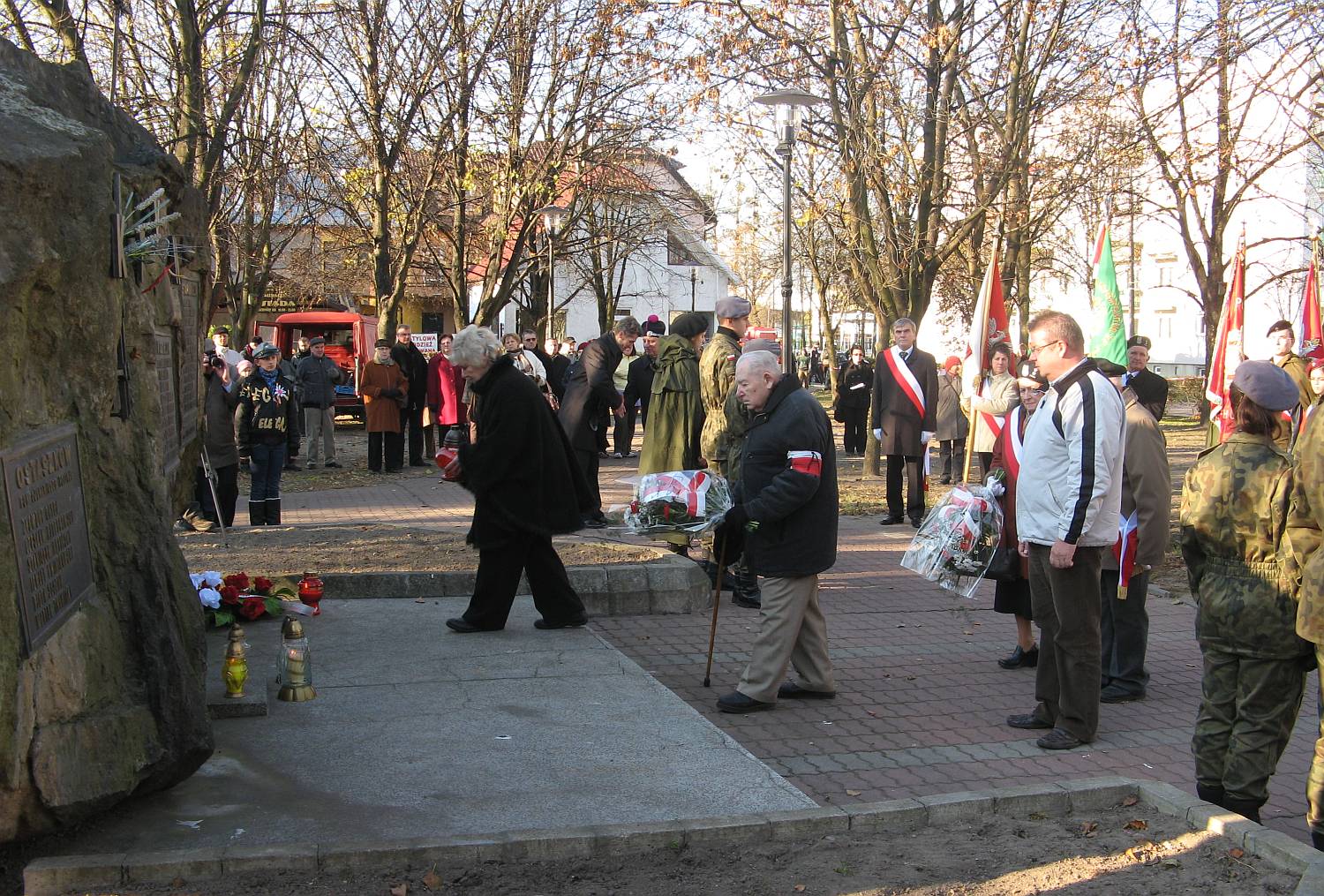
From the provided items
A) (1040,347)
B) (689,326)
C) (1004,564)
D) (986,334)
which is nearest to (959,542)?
(1004,564)

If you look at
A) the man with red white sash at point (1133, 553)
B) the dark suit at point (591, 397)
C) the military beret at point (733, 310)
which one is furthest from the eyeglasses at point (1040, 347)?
the dark suit at point (591, 397)

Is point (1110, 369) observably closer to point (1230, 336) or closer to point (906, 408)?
point (906, 408)

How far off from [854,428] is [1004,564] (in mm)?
15106

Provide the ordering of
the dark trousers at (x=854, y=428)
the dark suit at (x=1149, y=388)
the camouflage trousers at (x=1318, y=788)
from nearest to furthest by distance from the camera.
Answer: the camouflage trousers at (x=1318, y=788)
the dark suit at (x=1149, y=388)
the dark trousers at (x=854, y=428)

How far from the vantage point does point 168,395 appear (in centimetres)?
644

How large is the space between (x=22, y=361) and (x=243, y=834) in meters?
1.76

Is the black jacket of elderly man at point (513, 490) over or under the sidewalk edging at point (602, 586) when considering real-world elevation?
over

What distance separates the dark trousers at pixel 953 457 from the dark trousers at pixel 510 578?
10.7 m

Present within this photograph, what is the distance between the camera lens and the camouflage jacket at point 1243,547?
4426mm

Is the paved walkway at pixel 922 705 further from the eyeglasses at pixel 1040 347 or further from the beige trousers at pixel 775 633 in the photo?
the eyeglasses at pixel 1040 347

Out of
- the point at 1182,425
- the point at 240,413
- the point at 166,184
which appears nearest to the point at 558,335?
the point at 1182,425

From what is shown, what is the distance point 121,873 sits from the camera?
12.8 feet

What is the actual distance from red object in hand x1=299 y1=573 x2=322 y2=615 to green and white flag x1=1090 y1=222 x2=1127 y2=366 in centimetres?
576

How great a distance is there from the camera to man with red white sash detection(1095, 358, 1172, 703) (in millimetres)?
6309
